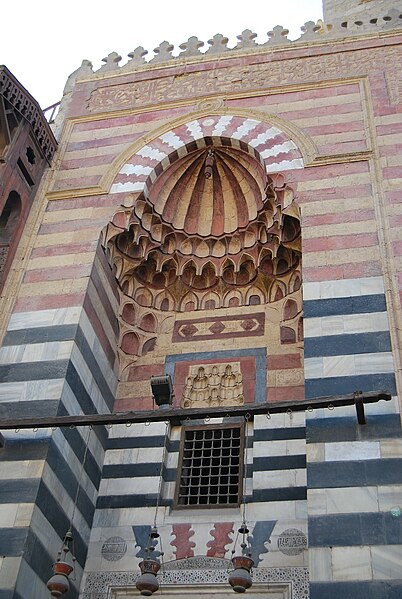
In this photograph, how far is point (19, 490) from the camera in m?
8.22

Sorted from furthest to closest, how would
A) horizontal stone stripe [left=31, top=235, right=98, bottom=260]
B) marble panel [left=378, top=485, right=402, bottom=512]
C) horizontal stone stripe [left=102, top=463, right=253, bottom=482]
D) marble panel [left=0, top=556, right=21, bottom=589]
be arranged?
horizontal stone stripe [left=31, top=235, right=98, bottom=260], horizontal stone stripe [left=102, top=463, right=253, bottom=482], marble panel [left=0, top=556, right=21, bottom=589], marble panel [left=378, top=485, right=402, bottom=512]

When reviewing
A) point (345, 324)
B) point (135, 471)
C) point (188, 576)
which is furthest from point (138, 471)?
point (345, 324)

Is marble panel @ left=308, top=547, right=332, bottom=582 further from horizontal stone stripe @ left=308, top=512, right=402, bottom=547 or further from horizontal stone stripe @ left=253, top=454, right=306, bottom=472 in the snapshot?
horizontal stone stripe @ left=253, top=454, right=306, bottom=472

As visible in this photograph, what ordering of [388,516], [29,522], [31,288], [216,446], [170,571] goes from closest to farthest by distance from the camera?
1. [388,516]
2. [29,522]
3. [170,571]
4. [216,446]
5. [31,288]

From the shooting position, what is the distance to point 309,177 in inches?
437

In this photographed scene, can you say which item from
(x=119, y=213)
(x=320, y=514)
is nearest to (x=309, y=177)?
(x=119, y=213)

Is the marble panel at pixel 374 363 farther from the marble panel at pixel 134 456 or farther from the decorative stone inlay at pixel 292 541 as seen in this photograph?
the marble panel at pixel 134 456

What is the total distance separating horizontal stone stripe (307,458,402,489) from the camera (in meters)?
7.57

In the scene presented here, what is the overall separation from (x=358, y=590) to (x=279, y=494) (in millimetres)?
2187

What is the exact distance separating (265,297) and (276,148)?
238 centimetres

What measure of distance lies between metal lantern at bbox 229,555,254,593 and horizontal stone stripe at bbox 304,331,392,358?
8.92 ft

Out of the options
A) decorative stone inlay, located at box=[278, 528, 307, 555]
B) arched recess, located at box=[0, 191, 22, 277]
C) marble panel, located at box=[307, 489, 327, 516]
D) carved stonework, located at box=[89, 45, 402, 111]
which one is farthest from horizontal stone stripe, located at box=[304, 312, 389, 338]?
carved stonework, located at box=[89, 45, 402, 111]

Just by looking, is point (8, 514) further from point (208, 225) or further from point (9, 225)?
point (208, 225)

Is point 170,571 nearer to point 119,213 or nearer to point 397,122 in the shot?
point 119,213
